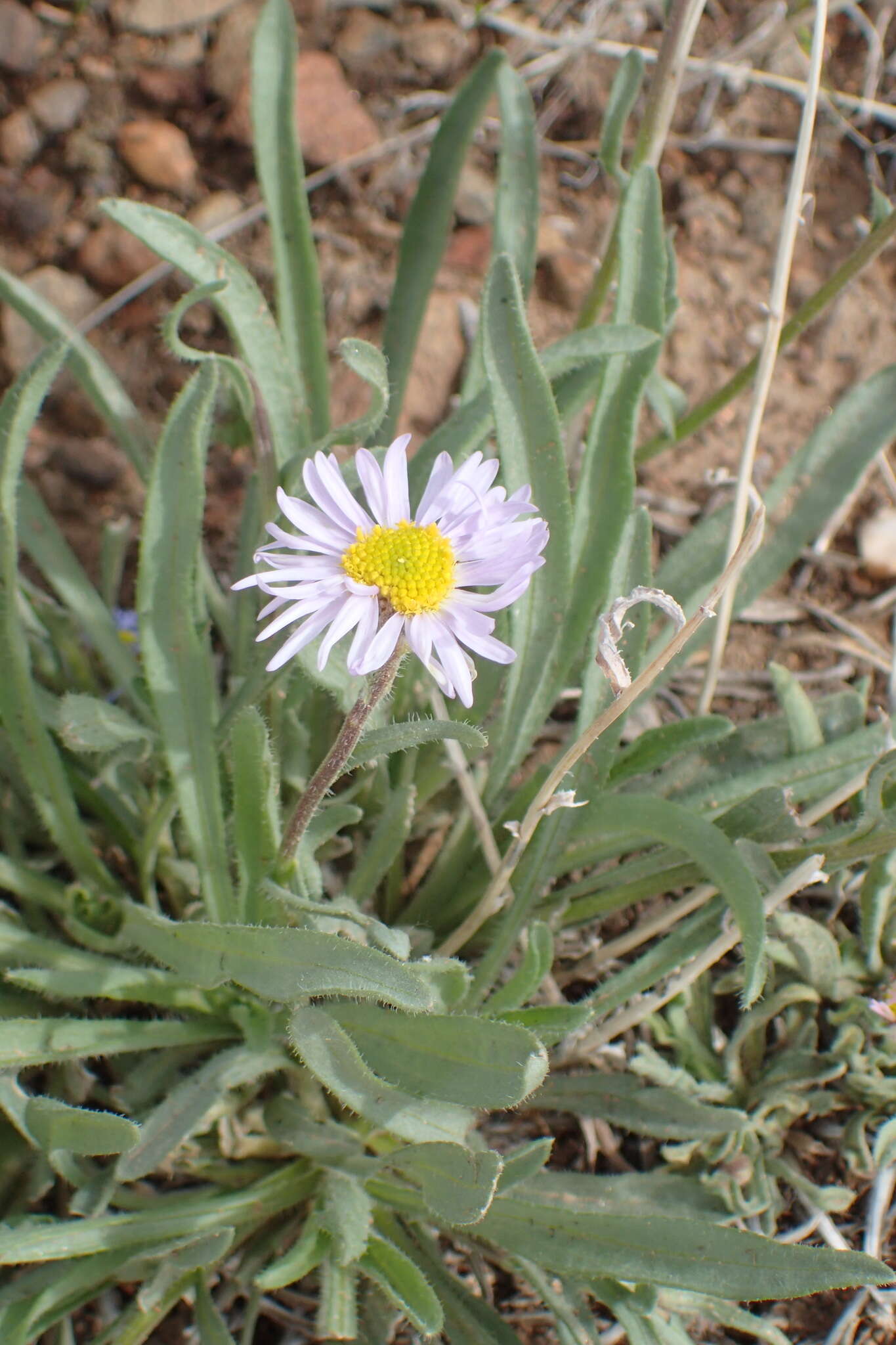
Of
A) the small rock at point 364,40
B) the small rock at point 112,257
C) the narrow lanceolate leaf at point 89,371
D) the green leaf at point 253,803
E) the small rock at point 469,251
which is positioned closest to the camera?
the green leaf at point 253,803

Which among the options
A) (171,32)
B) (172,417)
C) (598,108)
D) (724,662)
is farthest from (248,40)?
(724,662)

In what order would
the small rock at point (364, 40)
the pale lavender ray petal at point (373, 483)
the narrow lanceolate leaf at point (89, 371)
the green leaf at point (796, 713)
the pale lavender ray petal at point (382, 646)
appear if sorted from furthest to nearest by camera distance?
the small rock at point (364, 40) → the narrow lanceolate leaf at point (89, 371) → the green leaf at point (796, 713) → the pale lavender ray petal at point (373, 483) → the pale lavender ray petal at point (382, 646)

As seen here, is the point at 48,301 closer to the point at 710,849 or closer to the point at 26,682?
the point at 26,682

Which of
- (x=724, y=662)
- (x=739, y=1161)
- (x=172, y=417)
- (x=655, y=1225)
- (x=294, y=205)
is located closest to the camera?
(x=655, y=1225)

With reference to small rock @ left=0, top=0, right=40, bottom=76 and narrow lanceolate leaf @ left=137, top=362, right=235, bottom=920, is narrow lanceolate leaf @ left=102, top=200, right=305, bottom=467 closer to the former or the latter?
narrow lanceolate leaf @ left=137, top=362, right=235, bottom=920

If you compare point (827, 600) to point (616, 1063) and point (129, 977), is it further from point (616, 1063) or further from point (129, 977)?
point (129, 977)

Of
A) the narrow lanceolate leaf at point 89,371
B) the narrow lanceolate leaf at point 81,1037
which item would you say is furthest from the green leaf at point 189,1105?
the narrow lanceolate leaf at point 89,371

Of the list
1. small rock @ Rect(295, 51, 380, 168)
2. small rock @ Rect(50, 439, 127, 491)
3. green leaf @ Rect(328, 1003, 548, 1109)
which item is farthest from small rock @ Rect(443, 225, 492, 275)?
green leaf @ Rect(328, 1003, 548, 1109)

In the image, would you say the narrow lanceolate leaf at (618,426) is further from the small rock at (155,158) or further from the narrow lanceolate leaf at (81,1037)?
the small rock at (155,158)
